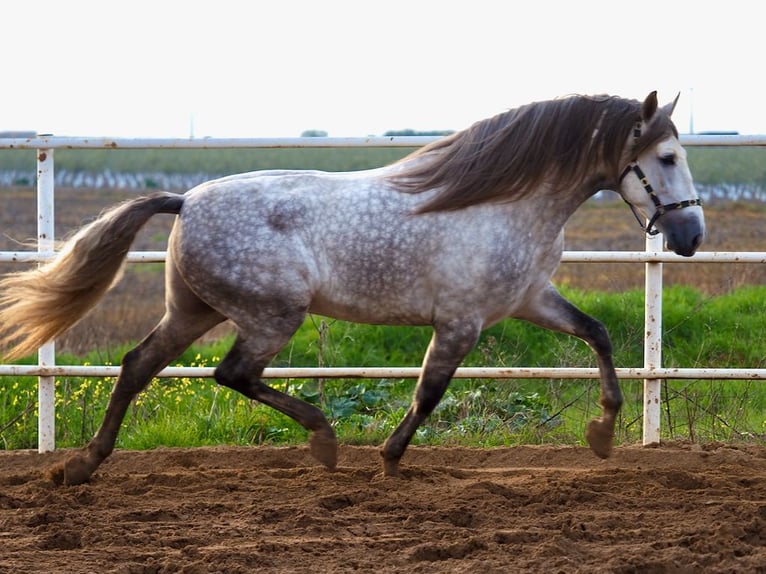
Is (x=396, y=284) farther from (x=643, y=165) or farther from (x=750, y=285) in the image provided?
(x=750, y=285)

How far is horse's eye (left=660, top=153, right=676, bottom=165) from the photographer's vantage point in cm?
439

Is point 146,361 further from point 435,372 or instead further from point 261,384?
point 435,372

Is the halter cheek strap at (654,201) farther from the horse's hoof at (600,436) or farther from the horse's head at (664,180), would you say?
the horse's hoof at (600,436)

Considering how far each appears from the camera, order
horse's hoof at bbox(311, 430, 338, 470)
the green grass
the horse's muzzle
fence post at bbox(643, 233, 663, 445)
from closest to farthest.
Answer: the horse's muzzle → horse's hoof at bbox(311, 430, 338, 470) → fence post at bbox(643, 233, 663, 445) → the green grass

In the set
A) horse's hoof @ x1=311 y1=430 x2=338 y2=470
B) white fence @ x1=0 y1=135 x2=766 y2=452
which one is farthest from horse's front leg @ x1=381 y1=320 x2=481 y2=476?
white fence @ x1=0 y1=135 x2=766 y2=452

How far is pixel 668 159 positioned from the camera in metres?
4.40

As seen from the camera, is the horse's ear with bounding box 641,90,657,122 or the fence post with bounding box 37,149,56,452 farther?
the fence post with bounding box 37,149,56,452

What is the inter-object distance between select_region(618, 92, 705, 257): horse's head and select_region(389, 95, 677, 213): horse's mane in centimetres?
3

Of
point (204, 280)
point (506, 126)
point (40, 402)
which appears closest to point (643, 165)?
point (506, 126)

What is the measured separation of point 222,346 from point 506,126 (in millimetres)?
4240

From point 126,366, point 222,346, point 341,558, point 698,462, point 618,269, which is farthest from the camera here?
point 618,269

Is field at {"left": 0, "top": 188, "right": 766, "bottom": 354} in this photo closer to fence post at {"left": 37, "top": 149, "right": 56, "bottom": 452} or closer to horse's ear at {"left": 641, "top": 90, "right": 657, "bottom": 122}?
fence post at {"left": 37, "top": 149, "right": 56, "bottom": 452}

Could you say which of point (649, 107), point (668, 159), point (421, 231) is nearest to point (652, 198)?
point (668, 159)

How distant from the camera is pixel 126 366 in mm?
4789
